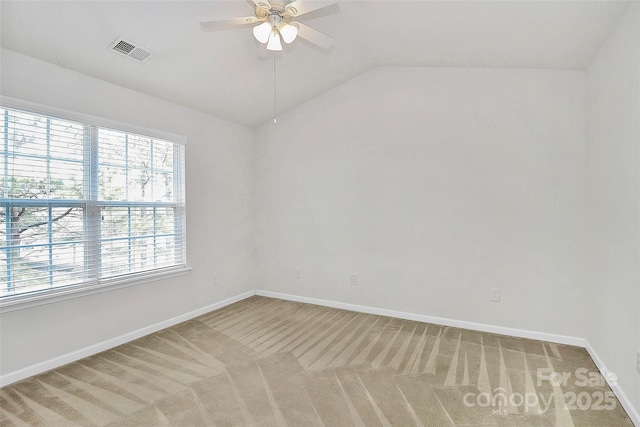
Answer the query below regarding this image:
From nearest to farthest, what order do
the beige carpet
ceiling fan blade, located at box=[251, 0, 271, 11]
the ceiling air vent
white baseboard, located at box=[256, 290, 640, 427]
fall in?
1. ceiling fan blade, located at box=[251, 0, 271, 11]
2. the beige carpet
3. white baseboard, located at box=[256, 290, 640, 427]
4. the ceiling air vent

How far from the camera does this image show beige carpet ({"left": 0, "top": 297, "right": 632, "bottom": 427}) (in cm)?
197

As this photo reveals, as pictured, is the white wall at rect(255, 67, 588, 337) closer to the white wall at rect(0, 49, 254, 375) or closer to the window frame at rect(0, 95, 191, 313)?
the white wall at rect(0, 49, 254, 375)

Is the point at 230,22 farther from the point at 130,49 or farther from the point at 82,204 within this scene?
the point at 82,204

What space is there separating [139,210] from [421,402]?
10.3 feet

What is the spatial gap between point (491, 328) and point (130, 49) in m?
4.34

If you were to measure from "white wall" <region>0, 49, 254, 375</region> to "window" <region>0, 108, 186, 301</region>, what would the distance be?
16 centimetres

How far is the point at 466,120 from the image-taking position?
11.0ft

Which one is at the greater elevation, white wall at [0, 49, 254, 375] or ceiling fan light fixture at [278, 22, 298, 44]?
ceiling fan light fixture at [278, 22, 298, 44]

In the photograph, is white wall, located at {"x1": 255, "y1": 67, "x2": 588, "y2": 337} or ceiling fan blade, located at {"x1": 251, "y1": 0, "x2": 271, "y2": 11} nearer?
ceiling fan blade, located at {"x1": 251, "y1": 0, "x2": 271, "y2": 11}

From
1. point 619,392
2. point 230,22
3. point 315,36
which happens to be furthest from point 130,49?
point 619,392

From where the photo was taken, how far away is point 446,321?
348 centimetres

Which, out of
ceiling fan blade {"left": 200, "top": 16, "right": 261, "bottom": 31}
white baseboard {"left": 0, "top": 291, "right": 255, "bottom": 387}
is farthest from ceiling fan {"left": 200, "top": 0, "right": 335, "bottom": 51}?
white baseboard {"left": 0, "top": 291, "right": 255, "bottom": 387}

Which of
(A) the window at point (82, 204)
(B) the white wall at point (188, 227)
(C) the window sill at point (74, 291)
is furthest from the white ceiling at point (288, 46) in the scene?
(C) the window sill at point (74, 291)

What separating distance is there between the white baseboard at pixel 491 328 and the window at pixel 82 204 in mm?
1888
